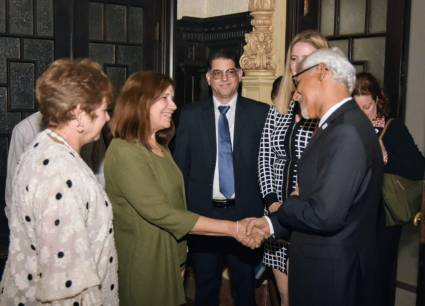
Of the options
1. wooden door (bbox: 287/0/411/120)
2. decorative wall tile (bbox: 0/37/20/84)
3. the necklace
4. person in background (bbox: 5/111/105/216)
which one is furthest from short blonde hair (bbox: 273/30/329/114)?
decorative wall tile (bbox: 0/37/20/84)

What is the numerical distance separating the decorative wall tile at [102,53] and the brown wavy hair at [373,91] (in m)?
2.31

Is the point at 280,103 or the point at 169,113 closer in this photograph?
the point at 169,113

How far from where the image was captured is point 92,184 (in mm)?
1924

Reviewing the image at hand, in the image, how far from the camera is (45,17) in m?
4.42

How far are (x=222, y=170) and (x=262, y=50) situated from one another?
1.56 m

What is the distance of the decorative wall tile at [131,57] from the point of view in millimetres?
4812

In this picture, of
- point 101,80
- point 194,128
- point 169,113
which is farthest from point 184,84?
point 101,80

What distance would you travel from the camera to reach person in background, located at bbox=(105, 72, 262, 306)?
2.39 m

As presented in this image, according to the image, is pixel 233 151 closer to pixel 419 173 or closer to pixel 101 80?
pixel 419 173

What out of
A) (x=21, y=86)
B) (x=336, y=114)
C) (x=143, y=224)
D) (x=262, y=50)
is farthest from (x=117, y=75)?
(x=336, y=114)

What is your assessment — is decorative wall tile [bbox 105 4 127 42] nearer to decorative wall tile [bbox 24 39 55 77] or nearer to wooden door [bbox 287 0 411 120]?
decorative wall tile [bbox 24 39 55 77]

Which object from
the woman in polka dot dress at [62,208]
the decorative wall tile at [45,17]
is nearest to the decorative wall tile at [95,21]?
the decorative wall tile at [45,17]

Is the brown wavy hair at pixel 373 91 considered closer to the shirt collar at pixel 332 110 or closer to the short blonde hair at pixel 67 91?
the shirt collar at pixel 332 110

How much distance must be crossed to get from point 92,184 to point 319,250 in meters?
0.89
